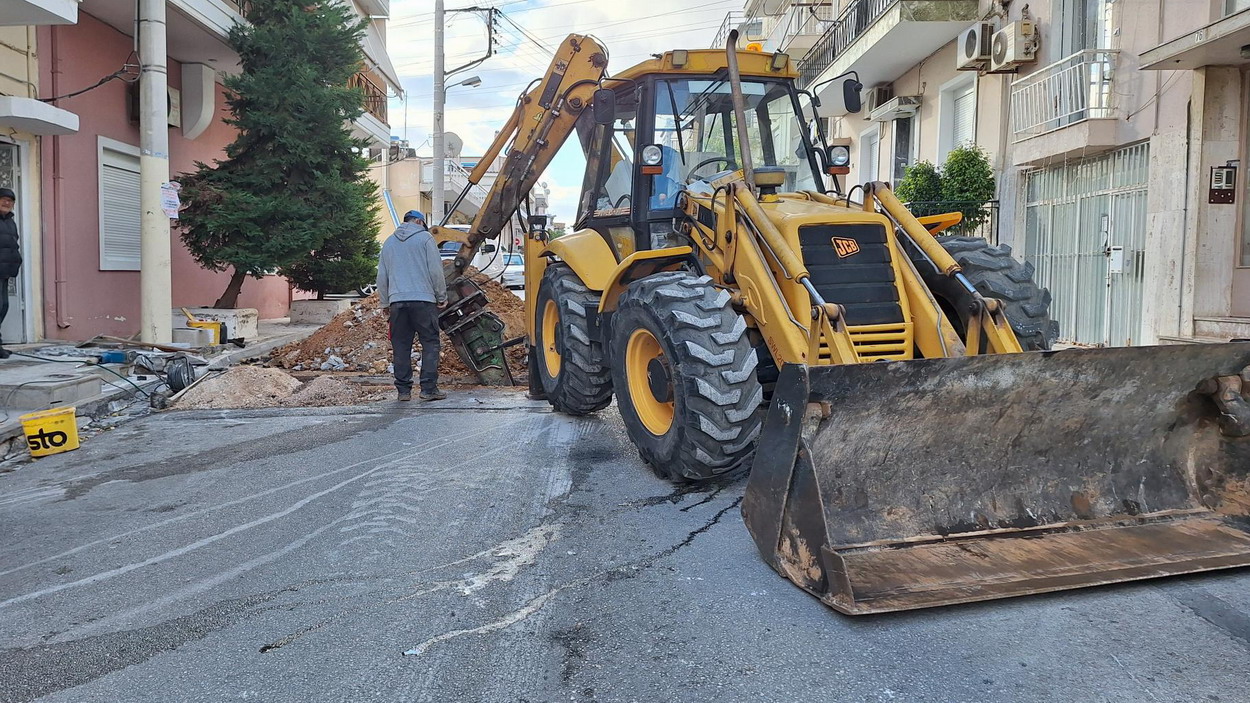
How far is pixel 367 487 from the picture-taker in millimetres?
5328

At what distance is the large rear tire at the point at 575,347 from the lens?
6500mm

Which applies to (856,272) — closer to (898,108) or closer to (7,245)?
(7,245)

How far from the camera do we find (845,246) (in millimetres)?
4805

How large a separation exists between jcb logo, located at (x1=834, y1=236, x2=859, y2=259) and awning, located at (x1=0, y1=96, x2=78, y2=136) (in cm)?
863

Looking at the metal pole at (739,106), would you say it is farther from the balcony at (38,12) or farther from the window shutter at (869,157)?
the window shutter at (869,157)

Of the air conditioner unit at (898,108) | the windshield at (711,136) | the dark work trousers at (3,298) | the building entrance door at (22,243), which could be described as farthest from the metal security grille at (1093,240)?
the building entrance door at (22,243)

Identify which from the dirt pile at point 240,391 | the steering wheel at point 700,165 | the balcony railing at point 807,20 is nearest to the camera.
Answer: the steering wheel at point 700,165

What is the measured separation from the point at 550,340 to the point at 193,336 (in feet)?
18.0

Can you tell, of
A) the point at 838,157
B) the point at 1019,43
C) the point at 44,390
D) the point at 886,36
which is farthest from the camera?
the point at 886,36

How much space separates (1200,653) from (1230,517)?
1.20m

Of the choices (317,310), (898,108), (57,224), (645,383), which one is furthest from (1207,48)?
(317,310)

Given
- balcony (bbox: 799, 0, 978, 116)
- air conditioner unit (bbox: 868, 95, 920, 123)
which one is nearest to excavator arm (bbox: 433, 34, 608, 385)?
balcony (bbox: 799, 0, 978, 116)

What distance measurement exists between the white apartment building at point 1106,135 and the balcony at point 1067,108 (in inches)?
0.8

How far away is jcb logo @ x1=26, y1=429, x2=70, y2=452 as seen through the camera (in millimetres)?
6406
